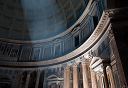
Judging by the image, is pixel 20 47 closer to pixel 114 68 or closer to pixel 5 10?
pixel 5 10

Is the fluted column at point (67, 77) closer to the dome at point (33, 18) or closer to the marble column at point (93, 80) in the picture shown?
the marble column at point (93, 80)

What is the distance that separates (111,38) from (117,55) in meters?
1.14

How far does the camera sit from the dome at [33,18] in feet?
57.0

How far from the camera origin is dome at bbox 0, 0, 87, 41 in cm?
1737

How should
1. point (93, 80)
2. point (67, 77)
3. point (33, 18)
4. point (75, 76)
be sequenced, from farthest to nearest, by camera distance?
1. point (33, 18)
2. point (67, 77)
3. point (75, 76)
4. point (93, 80)

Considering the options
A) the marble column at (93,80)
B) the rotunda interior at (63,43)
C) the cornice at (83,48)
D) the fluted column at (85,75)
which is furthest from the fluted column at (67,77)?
the marble column at (93,80)

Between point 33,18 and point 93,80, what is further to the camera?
point 33,18

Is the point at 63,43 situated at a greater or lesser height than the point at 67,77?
greater

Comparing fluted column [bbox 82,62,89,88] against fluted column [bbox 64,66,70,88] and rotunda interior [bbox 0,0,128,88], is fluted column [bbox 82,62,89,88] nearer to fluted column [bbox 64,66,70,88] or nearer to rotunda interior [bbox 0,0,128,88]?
rotunda interior [bbox 0,0,128,88]

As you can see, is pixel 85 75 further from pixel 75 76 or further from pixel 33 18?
pixel 33 18

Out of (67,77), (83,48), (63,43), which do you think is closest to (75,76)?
(67,77)

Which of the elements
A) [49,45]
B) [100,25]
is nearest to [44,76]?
[49,45]

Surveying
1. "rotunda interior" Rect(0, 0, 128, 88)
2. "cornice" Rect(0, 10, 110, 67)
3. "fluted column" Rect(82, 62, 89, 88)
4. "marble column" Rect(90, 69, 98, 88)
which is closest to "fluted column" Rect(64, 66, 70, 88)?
"rotunda interior" Rect(0, 0, 128, 88)

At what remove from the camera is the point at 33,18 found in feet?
62.1
